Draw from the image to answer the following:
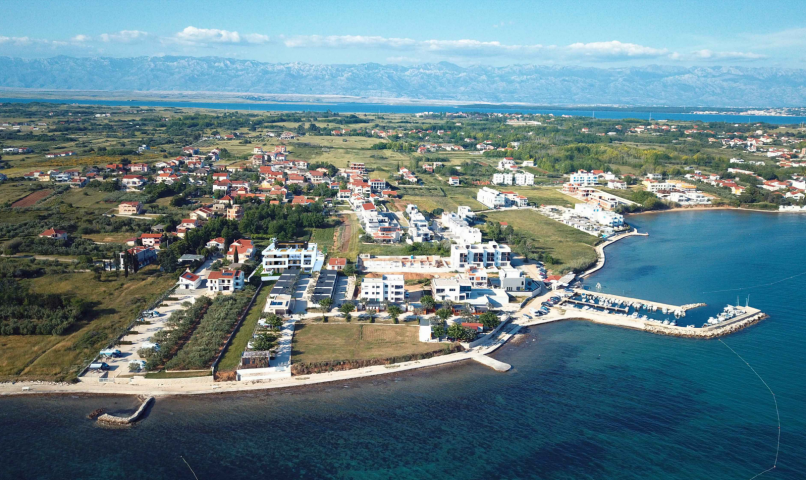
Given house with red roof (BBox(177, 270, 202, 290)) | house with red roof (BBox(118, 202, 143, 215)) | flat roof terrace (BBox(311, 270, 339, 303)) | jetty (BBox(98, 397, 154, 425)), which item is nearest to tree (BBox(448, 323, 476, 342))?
flat roof terrace (BBox(311, 270, 339, 303))

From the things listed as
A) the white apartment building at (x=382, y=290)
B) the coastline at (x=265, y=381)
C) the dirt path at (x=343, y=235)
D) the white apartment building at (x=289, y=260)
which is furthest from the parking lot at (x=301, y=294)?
the coastline at (x=265, y=381)

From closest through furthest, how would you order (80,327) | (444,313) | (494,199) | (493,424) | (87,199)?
(493,424)
(80,327)
(444,313)
(87,199)
(494,199)

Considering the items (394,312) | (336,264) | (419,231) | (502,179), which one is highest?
(502,179)

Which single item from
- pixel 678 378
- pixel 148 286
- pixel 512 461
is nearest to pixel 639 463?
pixel 512 461

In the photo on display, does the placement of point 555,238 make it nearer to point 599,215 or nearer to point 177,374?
point 599,215

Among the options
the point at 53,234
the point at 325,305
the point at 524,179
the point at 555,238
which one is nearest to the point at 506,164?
the point at 524,179

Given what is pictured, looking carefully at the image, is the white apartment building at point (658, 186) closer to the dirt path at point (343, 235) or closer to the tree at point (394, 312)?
the dirt path at point (343, 235)

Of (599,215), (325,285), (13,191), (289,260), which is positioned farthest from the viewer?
(13,191)
